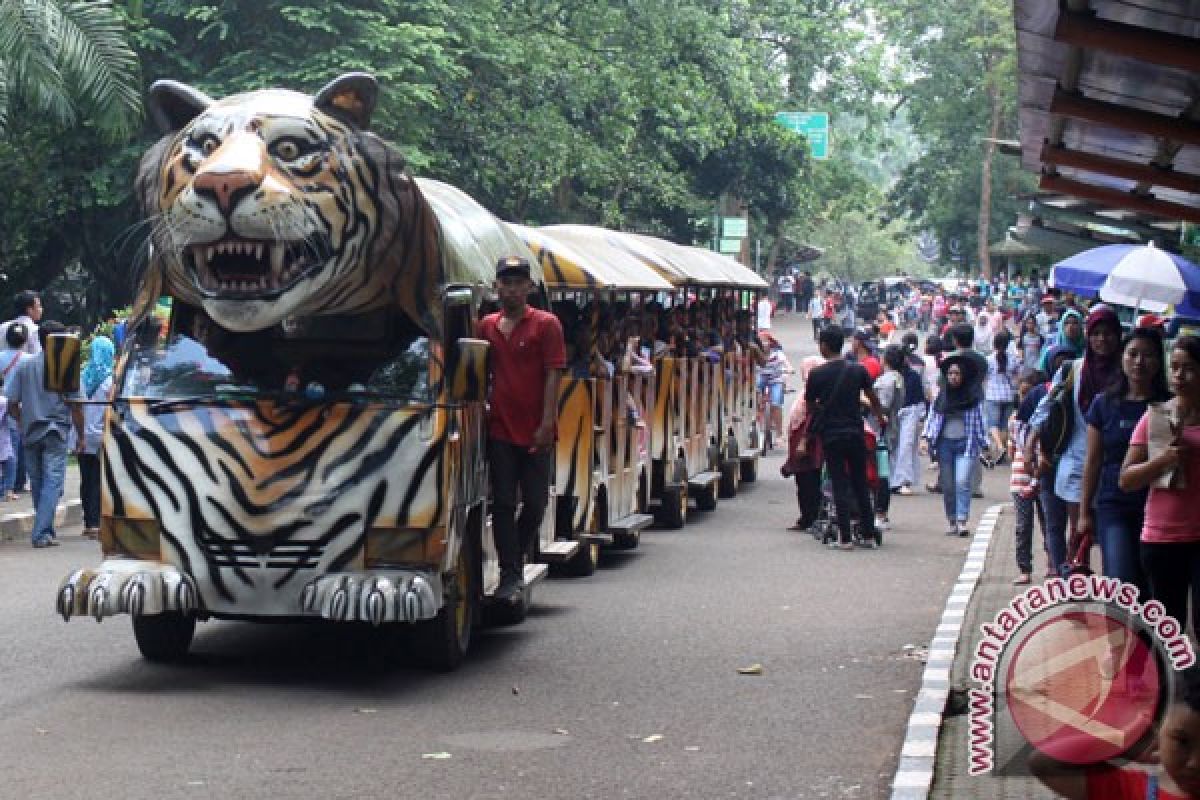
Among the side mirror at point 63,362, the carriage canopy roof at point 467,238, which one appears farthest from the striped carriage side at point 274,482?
the carriage canopy roof at point 467,238

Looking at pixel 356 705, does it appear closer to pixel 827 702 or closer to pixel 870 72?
pixel 827 702

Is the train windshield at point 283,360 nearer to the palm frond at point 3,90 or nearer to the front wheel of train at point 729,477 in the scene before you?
the front wheel of train at point 729,477

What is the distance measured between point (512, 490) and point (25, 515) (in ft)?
24.8

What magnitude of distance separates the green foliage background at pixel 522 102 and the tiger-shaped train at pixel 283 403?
6.43 m

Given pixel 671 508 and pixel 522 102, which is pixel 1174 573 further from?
pixel 522 102

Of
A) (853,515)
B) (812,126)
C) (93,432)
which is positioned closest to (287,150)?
(93,432)

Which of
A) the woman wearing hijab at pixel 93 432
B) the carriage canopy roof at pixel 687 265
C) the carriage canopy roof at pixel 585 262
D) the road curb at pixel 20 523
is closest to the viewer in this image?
the carriage canopy roof at pixel 585 262

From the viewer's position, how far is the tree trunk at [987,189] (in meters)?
59.2

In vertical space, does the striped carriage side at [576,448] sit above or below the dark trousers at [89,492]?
above

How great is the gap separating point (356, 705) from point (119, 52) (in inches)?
632

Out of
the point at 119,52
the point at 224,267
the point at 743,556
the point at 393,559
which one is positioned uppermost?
the point at 119,52

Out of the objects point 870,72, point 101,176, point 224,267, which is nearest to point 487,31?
point 101,176

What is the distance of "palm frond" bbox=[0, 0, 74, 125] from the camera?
23.1m

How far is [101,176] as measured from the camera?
2814cm
